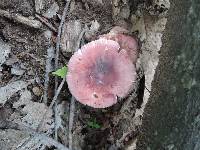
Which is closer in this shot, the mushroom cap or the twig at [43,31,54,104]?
the mushroom cap

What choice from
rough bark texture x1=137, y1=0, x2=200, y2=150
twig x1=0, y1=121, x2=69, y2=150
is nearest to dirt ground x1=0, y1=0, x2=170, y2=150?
twig x1=0, y1=121, x2=69, y2=150

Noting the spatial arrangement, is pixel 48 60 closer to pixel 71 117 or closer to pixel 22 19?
pixel 22 19

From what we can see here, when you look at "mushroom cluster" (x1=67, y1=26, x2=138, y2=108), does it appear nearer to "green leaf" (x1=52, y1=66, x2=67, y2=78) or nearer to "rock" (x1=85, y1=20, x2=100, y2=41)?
"green leaf" (x1=52, y1=66, x2=67, y2=78)

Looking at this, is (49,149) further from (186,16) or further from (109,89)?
(186,16)

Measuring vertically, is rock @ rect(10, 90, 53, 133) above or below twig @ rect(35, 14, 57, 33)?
below

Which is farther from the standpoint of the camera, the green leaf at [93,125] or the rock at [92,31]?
the rock at [92,31]

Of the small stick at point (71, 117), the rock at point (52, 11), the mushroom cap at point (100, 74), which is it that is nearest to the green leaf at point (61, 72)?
the mushroom cap at point (100, 74)

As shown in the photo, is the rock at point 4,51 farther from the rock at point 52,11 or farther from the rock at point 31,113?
the rock at point 52,11
